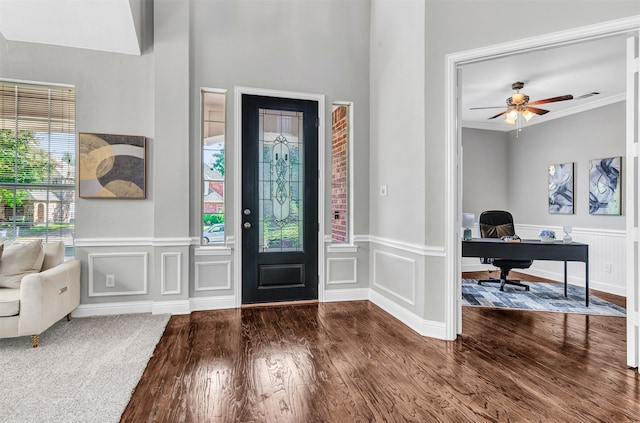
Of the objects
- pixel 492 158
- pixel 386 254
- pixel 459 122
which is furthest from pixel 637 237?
pixel 492 158

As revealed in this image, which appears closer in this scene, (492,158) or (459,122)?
(459,122)

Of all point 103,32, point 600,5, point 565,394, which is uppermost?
point 103,32

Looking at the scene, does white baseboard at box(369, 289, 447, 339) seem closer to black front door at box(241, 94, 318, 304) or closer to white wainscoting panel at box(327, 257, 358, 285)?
white wainscoting panel at box(327, 257, 358, 285)

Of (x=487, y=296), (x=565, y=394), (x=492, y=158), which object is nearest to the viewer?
(x=565, y=394)

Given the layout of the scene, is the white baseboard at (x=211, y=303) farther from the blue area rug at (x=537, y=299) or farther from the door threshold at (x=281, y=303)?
the blue area rug at (x=537, y=299)

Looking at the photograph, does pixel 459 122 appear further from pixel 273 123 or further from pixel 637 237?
pixel 273 123

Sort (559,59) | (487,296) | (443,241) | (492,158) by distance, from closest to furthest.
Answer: (443,241) < (559,59) < (487,296) < (492,158)

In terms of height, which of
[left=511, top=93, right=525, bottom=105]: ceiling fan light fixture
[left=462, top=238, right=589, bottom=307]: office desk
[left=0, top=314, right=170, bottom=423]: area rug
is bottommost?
[left=0, top=314, right=170, bottom=423]: area rug

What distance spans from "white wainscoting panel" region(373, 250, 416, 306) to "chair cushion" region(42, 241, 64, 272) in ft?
10.5

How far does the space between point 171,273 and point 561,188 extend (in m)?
5.85

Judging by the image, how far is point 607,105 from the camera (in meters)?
5.02

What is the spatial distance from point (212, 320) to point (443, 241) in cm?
230

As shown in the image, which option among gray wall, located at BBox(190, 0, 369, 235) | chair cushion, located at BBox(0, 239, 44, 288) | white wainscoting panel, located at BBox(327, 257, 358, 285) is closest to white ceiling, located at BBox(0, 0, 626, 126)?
gray wall, located at BBox(190, 0, 369, 235)

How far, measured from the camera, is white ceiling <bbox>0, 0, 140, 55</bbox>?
9.50ft
